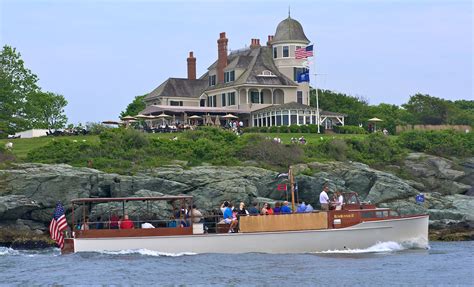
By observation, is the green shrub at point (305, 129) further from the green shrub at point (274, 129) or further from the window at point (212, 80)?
the window at point (212, 80)

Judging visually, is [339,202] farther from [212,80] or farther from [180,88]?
[180,88]

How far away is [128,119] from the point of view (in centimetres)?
8125

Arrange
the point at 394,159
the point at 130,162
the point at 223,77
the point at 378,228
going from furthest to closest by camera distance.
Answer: the point at 223,77 → the point at 394,159 → the point at 130,162 → the point at 378,228

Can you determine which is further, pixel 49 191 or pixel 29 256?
pixel 49 191

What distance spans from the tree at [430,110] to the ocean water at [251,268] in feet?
181

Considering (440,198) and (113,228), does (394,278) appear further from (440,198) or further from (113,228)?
(440,198)

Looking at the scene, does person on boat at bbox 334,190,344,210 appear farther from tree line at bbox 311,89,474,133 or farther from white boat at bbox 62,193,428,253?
tree line at bbox 311,89,474,133

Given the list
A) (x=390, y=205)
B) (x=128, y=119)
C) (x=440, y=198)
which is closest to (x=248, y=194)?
(x=390, y=205)

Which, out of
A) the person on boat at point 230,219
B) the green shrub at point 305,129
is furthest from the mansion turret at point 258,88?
the person on boat at point 230,219

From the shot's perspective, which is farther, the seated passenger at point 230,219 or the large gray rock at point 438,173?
the large gray rock at point 438,173

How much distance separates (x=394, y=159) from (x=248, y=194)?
16965 mm

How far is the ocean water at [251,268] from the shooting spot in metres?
33.1

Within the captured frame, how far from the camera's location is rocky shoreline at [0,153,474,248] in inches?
2067

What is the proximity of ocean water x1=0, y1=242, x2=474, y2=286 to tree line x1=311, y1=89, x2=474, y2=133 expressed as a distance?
177 ft
